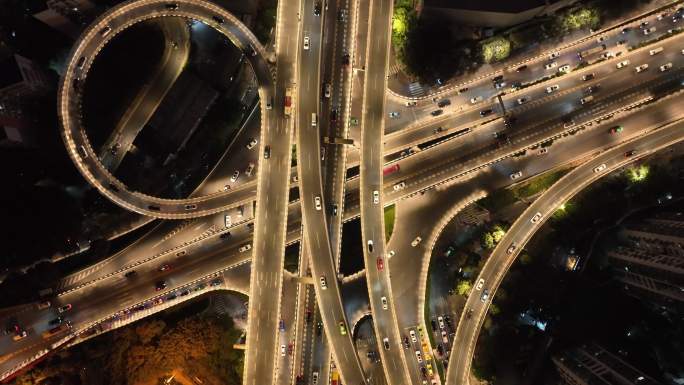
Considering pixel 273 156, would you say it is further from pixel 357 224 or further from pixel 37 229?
pixel 37 229

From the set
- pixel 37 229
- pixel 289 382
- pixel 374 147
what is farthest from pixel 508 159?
pixel 37 229

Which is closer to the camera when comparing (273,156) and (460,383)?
(273,156)

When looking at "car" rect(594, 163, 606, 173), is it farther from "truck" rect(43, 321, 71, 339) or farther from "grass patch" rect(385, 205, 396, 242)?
"truck" rect(43, 321, 71, 339)

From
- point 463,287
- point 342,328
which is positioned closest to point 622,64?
point 463,287

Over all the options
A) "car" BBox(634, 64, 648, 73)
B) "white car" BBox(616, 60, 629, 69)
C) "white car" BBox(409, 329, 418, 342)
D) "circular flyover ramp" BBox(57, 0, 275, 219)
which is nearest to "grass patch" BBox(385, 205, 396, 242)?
"white car" BBox(409, 329, 418, 342)

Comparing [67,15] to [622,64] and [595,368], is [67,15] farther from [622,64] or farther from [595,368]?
[595,368]

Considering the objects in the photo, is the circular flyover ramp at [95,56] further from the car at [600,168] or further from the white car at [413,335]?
the car at [600,168]
